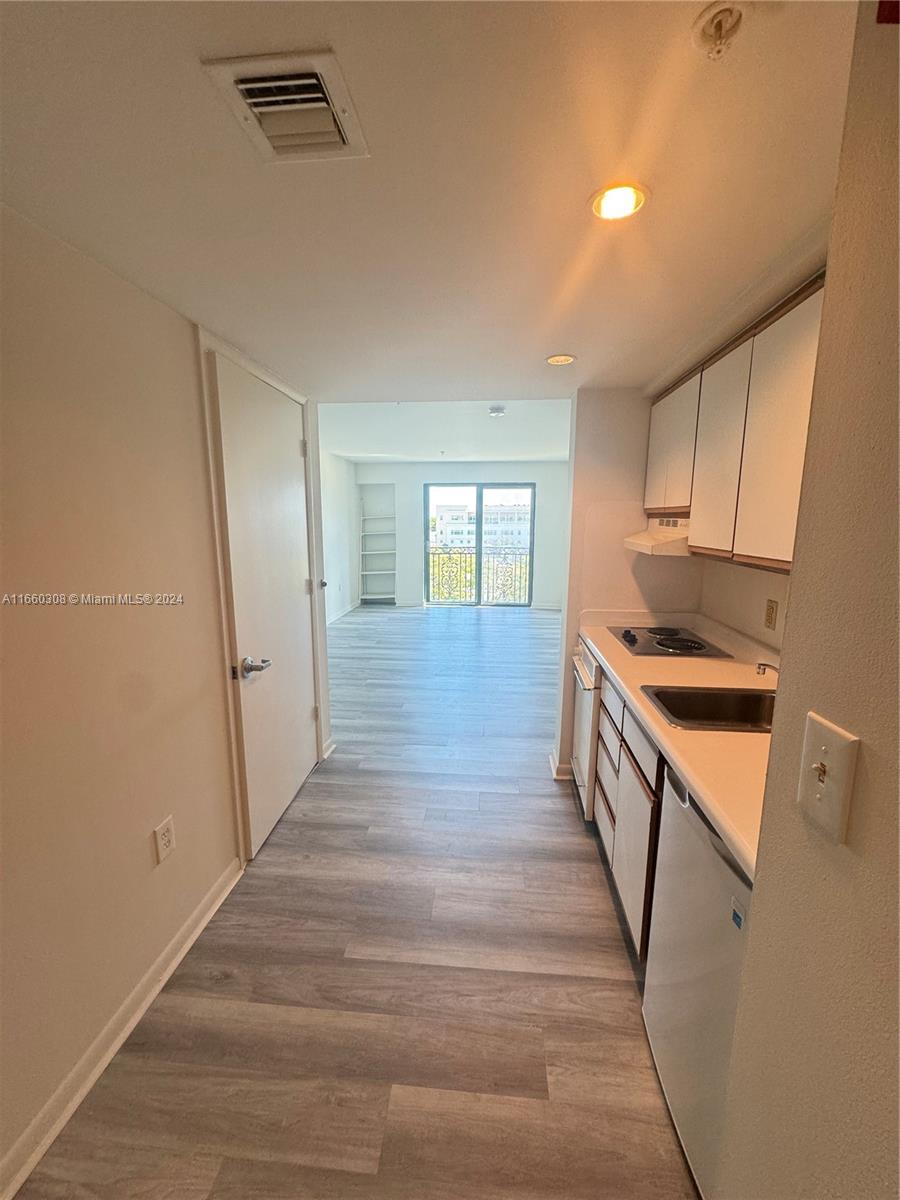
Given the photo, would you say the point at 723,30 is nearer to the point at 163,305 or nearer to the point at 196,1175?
the point at 163,305

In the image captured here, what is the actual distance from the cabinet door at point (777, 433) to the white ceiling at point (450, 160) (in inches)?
5.9

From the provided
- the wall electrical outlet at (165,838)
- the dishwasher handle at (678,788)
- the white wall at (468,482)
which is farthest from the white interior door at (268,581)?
the white wall at (468,482)

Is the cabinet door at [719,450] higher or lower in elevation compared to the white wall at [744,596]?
higher

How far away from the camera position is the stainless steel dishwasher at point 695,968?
0.95 metres

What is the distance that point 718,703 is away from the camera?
1754 millimetres

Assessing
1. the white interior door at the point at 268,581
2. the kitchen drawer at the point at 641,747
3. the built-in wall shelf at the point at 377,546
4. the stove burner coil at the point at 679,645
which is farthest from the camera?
the built-in wall shelf at the point at 377,546

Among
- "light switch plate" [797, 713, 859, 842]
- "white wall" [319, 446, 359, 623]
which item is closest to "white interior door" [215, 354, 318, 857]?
"light switch plate" [797, 713, 859, 842]

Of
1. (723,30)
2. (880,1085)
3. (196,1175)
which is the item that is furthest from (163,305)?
(196,1175)

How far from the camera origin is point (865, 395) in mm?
539

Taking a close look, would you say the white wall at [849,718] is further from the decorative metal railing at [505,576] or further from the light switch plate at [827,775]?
the decorative metal railing at [505,576]

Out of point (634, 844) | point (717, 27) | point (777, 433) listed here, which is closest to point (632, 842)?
point (634, 844)

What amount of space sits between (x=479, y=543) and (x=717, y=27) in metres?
7.20

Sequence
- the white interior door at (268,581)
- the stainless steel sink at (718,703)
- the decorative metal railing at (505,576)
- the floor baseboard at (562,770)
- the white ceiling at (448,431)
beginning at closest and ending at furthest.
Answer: the stainless steel sink at (718,703), the white interior door at (268,581), the floor baseboard at (562,770), the white ceiling at (448,431), the decorative metal railing at (505,576)

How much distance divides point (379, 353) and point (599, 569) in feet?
5.39
